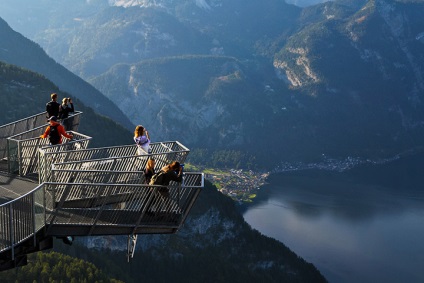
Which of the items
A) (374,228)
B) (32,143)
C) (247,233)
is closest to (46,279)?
(32,143)

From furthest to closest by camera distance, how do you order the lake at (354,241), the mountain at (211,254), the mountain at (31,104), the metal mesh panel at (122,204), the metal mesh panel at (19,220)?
the lake at (354,241) < the mountain at (31,104) < the mountain at (211,254) < the metal mesh panel at (122,204) < the metal mesh panel at (19,220)

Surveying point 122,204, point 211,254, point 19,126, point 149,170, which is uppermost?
point 149,170

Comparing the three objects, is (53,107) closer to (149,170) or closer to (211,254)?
(149,170)

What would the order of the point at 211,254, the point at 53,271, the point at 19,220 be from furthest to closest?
the point at 211,254
the point at 53,271
the point at 19,220

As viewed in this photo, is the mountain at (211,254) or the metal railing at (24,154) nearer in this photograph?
the metal railing at (24,154)

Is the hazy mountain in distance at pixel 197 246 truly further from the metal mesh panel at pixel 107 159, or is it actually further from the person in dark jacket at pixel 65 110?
the metal mesh panel at pixel 107 159

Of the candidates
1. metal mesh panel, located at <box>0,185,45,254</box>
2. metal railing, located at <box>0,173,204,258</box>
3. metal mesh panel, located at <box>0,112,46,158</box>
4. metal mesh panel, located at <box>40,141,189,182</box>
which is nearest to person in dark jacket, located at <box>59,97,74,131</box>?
metal mesh panel, located at <box>0,112,46,158</box>

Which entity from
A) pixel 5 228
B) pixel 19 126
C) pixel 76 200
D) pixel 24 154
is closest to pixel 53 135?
pixel 24 154

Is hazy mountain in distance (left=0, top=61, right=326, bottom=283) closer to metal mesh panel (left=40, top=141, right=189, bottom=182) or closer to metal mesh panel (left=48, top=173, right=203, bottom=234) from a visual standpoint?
Answer: metal mesh panel (left=40, top=141, right=189, bottom=182)

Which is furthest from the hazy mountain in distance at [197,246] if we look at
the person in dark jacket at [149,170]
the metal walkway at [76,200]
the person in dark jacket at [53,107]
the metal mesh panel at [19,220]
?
the metal mesh panel at [19,220]
